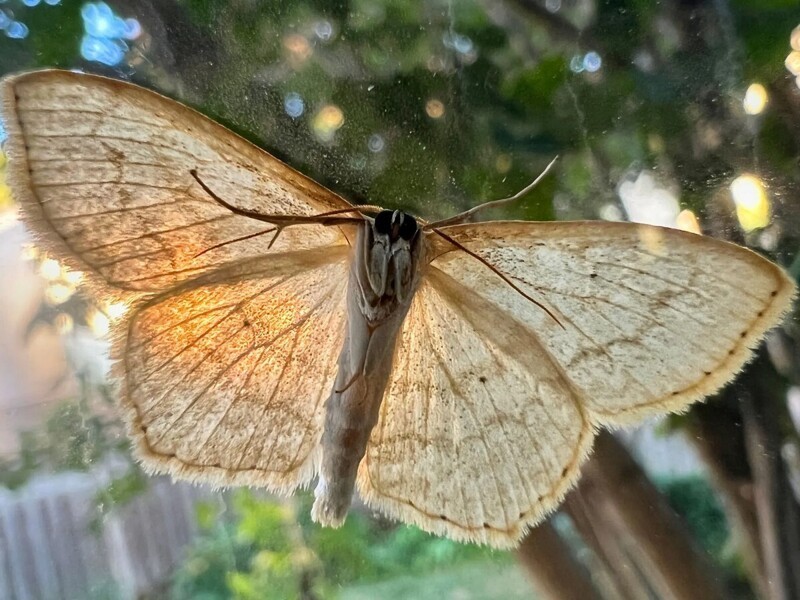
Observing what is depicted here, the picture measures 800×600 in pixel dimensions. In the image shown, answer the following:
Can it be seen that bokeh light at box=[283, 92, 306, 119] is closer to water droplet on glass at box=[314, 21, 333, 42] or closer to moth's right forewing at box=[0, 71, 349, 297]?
water droplet on glass at box=[314, 21, 333, 42]

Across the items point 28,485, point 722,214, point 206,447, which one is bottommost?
point 28,485

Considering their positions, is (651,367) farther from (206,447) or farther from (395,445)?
(206,447)

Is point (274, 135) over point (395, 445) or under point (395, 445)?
over

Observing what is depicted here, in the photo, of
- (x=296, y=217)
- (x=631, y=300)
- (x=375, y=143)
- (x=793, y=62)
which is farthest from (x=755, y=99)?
(x=296, y=217)

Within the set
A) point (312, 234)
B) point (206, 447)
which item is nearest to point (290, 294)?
point (312, 234)

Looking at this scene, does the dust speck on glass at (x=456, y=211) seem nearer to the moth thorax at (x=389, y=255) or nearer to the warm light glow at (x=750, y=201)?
the warm light glow at (x=750, y=201)

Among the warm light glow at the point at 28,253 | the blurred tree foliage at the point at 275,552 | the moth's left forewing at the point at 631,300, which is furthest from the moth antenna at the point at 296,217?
the blurred tree foliage at the point at 275,552
